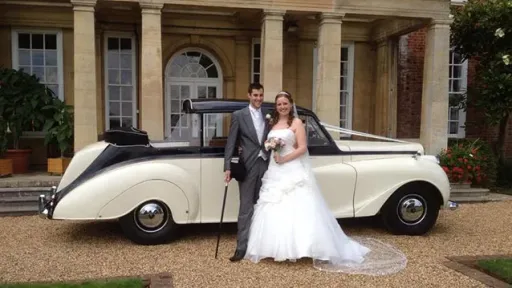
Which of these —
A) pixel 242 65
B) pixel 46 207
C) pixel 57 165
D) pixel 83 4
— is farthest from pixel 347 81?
pixel 46 207

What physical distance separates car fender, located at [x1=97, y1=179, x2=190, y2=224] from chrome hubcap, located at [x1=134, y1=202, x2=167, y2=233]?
99mm

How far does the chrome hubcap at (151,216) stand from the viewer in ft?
18.3

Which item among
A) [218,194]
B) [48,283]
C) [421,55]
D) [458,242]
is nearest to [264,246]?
[218,194]

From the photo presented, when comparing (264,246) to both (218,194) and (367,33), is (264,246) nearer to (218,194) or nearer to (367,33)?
(218,194)

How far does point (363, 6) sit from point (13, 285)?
27.3ft

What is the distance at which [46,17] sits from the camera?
424 inches

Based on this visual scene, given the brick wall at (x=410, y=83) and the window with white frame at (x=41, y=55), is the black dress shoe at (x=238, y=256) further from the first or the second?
the brick wall at (x=410, y=83)

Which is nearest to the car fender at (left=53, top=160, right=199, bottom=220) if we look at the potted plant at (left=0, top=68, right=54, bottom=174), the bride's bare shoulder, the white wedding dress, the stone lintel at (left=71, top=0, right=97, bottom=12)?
the white wedding dress

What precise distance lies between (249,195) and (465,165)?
19.9 ft

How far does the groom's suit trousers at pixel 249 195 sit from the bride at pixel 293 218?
0.25 ft

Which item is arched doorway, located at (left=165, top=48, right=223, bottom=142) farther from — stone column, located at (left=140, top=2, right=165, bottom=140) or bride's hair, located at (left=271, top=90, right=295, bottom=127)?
bride's hair, located at (left=271, top=90, right=295, bottom=127)

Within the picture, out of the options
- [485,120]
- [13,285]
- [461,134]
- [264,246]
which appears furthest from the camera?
[461,134]

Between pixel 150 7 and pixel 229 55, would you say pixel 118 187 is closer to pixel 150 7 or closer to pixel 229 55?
pixel 150 7

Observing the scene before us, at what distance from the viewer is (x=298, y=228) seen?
4867 mm
